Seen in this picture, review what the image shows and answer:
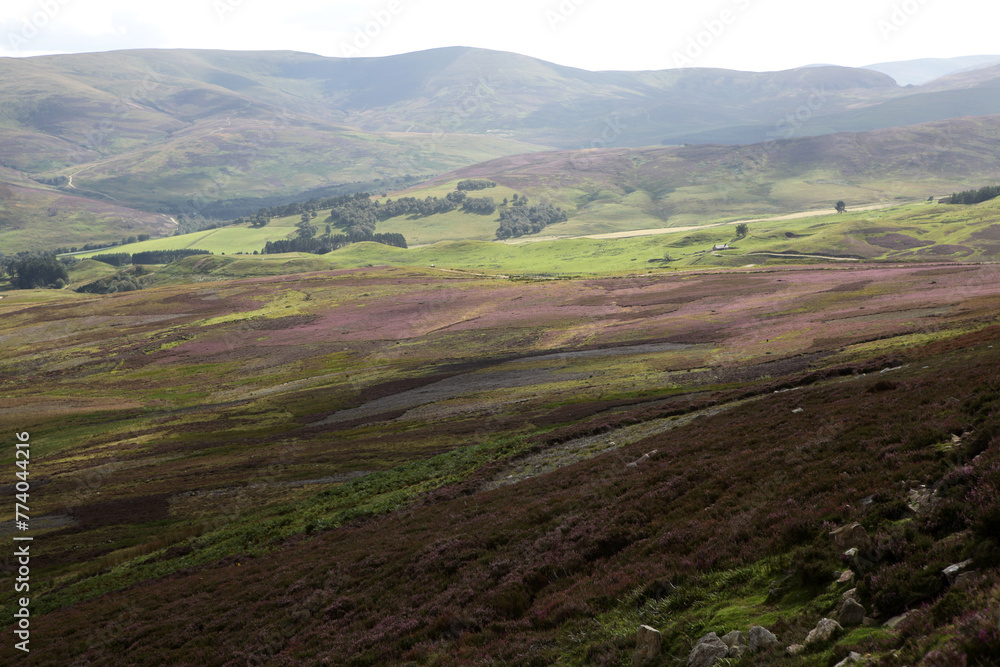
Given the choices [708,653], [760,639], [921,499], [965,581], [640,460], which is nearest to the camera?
[965,581]

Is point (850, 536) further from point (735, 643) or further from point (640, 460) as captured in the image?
point (640, 460)

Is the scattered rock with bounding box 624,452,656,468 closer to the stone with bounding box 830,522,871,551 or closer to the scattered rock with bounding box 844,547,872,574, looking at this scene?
the stone with bounding box 830,522,871,551

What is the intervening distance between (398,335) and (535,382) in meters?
46.0

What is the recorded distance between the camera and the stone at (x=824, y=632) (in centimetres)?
958

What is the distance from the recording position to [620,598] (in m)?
14.6

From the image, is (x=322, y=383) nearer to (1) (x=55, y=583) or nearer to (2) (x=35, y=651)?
(1) (x=55, y=583)

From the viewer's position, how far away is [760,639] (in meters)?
10.1

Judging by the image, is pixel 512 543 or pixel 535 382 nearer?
pixel 512 543

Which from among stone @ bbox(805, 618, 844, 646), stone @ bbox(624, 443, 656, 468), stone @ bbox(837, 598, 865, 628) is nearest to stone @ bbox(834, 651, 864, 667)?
stone @ bbox(805, 618, 844, 646)

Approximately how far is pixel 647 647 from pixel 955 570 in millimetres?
5302

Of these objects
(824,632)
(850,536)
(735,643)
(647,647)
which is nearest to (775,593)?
(850,536)

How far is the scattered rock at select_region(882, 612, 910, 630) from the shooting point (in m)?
9.07

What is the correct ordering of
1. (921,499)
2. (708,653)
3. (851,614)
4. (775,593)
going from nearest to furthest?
(851,614), (708,653), (775,593), (921,499)

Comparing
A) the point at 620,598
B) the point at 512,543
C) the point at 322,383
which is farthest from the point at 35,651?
the point at 322,383
